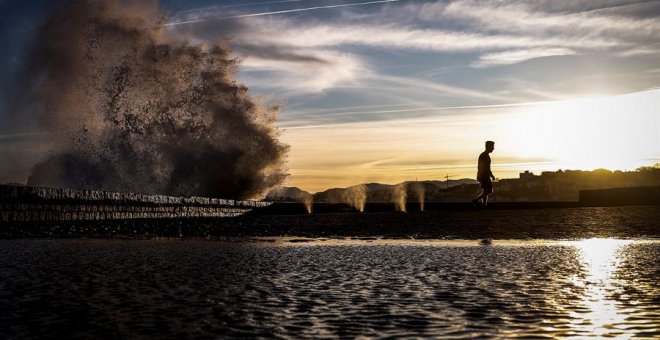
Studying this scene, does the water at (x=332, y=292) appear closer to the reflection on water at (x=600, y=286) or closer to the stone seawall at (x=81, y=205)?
the reflection on water at (x=600, y=286)

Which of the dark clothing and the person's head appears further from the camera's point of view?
the dark clothing

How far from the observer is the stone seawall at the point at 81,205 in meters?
15.3

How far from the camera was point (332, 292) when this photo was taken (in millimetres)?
5395

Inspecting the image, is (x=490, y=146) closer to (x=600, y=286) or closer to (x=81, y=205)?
(x=81, y=205)

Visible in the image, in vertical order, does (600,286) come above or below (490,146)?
below

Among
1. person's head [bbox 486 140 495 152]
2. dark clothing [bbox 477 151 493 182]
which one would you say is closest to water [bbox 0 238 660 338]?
person's head [bbox 486 140 495 152]

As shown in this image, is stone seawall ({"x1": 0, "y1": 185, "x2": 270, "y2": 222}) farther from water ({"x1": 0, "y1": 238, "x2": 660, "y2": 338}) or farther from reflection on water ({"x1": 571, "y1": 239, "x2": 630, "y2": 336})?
reflection on water ({"x1": 571, "y1": 239, "x2": 630, "y2": 336})

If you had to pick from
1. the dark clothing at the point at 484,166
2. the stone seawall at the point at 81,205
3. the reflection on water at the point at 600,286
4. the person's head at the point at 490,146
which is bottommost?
the reflection on water at the point at 600,286

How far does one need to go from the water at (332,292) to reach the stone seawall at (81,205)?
20.4ft

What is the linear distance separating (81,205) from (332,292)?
13795 mm

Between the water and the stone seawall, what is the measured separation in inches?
245

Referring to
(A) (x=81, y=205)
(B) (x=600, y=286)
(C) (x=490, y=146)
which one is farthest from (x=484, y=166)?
(B) (x=600, y=286)

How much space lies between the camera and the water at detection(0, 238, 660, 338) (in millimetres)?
3951

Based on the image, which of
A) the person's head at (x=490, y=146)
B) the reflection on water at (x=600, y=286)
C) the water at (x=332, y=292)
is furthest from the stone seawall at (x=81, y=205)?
the reflection on water at (x=600, y=286)
